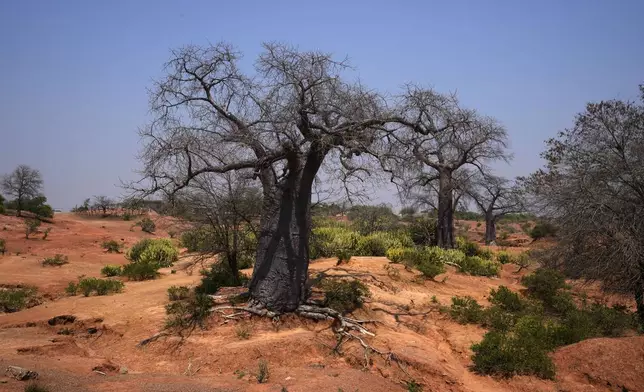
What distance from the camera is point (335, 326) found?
8.23 m

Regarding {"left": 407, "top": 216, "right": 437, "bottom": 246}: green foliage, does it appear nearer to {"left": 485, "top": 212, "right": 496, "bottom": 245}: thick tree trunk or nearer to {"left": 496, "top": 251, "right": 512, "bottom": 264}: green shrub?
{"left": 496, "top": 251, "right": 512, "bottom": 264}: green shrub

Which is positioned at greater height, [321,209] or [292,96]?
[292,96]

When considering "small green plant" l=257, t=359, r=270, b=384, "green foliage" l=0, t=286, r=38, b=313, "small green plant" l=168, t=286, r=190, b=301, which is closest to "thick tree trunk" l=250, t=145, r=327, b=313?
"small green plant" l=257, t=359, r=270, b=384

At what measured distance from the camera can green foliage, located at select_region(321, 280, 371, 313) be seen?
8.96 metres

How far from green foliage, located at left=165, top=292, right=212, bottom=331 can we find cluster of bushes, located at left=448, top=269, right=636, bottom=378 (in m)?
4.69

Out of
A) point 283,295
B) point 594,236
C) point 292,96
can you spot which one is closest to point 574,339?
point 594,236

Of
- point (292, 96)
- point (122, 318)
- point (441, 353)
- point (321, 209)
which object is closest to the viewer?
point (441, 353)

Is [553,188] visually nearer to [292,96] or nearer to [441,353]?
[441,353]

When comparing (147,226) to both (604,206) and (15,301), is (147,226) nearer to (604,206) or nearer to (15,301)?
(15,301)

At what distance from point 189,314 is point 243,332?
130 centimetres

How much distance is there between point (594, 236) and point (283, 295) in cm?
618

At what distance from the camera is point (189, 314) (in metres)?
8.48

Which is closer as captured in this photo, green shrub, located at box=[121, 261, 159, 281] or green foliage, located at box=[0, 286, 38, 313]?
green foliage, located at box=[0, 286, 38, 313]

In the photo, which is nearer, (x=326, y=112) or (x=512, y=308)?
(x=326, y=112)
